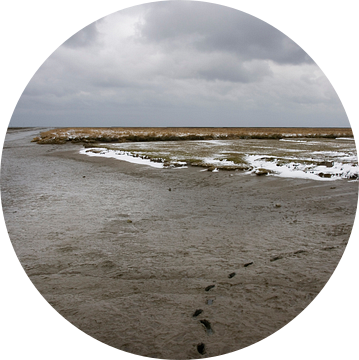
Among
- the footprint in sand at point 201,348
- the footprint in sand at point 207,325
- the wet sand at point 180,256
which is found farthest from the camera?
the wet sand at point 180,256

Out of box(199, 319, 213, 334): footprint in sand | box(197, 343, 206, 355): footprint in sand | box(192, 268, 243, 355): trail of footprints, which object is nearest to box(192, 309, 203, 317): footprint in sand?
box(192, 268, 243, 355): trail of footprints

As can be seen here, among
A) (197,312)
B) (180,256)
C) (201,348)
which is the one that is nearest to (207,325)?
(197,312)

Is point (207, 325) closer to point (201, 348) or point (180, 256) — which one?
point (201, 348)

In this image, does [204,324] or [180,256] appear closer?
[204,324]

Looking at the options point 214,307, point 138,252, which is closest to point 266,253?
point 214,307

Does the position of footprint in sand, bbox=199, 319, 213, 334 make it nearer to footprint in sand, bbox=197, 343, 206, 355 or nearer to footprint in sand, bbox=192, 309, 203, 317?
footprint in sand, bbox=192, 309, 203, 317

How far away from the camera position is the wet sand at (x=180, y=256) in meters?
3.96

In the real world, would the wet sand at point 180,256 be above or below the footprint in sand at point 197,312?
above

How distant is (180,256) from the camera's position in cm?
609

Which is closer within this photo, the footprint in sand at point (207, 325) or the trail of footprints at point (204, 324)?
the trail of footprints at point (204, 324)

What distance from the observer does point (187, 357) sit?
11.2 feet

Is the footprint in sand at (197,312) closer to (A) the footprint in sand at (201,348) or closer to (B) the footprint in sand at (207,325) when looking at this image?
(B) the footprint in sand at (207,325)

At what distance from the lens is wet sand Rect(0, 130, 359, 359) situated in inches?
156

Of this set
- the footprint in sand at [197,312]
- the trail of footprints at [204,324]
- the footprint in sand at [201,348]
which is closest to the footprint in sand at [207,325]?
the trail of footprints at [204,324]
